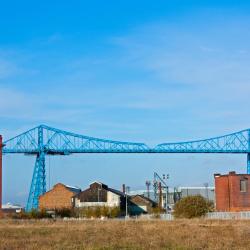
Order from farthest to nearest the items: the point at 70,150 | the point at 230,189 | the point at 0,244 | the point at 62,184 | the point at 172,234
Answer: the point at 70,150 < the point at 62,184 < the point at 230,189 < the point at 172,234 < the point at 0,244

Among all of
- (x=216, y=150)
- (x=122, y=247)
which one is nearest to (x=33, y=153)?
(x=216, y=150)

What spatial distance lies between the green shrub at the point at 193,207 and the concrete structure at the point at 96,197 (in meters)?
30.9

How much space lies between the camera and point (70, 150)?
114 meters

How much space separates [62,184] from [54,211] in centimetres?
1792

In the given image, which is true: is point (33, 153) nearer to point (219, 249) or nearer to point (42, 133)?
point (42, 133)

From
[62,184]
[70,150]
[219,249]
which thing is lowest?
[219,249]

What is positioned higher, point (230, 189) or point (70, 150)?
point (70, 150)

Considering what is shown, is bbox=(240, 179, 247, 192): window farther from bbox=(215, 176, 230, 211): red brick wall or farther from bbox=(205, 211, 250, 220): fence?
bbox=(205, 211, 250, 220): fence

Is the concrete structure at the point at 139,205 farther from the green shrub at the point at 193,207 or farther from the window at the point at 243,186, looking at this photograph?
the green shrub at the point at 193,207

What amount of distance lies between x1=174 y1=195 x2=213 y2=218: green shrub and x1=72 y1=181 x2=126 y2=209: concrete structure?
3088 cm

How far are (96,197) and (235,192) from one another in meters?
22.9

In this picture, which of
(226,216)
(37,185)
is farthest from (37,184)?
(226,216)

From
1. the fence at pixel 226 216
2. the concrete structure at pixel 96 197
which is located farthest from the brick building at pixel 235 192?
the concrete structure at pixel 96 197

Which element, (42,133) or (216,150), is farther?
(216,150)
